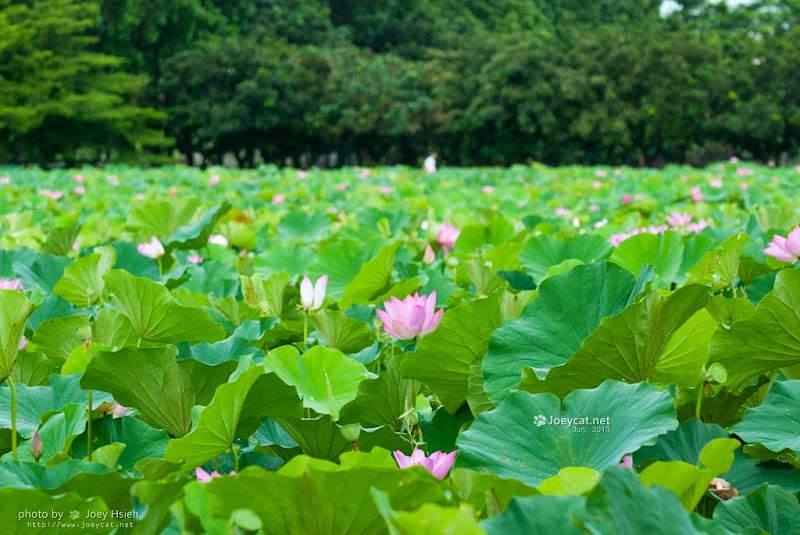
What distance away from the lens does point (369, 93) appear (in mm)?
21906

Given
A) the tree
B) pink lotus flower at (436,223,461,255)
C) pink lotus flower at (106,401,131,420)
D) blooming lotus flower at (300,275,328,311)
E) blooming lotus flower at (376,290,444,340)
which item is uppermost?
blooming lotus flower at (376,290,444,340)

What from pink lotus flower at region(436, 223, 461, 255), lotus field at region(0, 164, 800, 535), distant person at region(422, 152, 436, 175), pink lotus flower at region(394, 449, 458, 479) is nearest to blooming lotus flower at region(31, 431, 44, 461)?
lotus field at region(0, 164, 800, 535)

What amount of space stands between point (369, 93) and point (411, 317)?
21656 mm

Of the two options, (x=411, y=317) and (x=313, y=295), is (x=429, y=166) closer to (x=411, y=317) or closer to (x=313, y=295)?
(x=313, y=295)

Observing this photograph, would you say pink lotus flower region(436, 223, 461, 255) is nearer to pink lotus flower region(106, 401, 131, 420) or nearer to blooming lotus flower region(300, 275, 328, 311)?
blooming lotus flower region(300, 275, 328, 311)

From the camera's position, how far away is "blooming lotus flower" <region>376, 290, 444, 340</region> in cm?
77

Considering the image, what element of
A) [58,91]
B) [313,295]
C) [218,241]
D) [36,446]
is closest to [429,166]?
[218,241]

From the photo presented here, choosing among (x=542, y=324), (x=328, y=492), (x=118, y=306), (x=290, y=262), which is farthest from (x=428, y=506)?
(x=290, y=262)

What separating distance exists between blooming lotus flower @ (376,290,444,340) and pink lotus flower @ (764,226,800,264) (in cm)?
55

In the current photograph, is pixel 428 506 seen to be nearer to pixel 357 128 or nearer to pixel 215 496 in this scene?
pixel 215 496

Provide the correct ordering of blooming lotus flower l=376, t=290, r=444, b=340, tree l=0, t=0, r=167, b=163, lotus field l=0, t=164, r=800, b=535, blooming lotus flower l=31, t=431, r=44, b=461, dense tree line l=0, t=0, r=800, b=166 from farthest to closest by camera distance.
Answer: dense tree line l=0, t=0, r=800, b=166
tree l=0, t=0, r=167, b=163
blooming lotus flower l=376, t=290, r=444, b=340
blooming lotus flower l=31, t=431, r=44, b=461
lotus field l=0, t=164, r=800, b=535

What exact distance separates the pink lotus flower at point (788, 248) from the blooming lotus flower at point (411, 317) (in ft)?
1.81

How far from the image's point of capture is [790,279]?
63 centimetres

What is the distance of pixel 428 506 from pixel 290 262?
117 centimetres
